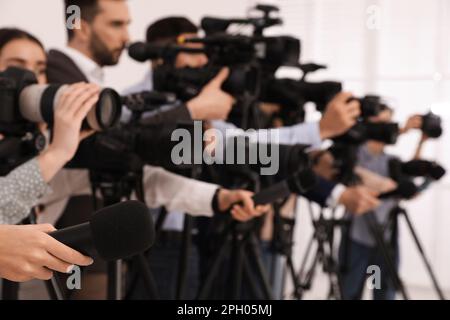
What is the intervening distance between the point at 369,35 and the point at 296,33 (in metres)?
0.49

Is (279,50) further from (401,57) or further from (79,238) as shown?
(401,57)

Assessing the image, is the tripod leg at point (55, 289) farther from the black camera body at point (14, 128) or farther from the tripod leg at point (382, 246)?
the tripod leg at point (382, 246)

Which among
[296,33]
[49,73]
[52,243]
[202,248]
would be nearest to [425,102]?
[296,33]

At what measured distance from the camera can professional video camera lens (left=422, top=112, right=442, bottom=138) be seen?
2.31m

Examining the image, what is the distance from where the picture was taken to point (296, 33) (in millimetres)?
4402

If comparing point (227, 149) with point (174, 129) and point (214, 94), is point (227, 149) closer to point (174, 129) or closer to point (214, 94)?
point (214, 94)

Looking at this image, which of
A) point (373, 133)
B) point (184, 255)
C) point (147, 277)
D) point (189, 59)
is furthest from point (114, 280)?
point (373, 133)

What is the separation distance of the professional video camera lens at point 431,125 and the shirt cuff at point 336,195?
373 millimetres

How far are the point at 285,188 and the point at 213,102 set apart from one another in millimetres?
250

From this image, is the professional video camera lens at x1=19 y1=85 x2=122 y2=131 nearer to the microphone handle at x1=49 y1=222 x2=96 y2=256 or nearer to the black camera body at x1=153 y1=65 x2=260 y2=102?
the black camera body at x1=153 y1=65 x2=260 y2=102

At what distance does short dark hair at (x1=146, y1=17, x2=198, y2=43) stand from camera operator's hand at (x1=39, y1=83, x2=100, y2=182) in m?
0.96

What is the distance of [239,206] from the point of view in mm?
1393

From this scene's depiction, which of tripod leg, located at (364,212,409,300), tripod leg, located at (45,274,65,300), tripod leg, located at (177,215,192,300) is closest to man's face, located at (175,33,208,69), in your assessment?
tripod leg, located at (177,215,192,300)

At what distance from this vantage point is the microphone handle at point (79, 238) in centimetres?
58
